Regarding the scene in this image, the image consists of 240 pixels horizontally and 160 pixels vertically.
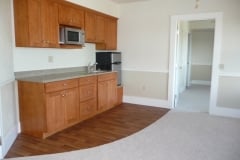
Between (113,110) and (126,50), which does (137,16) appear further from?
(113,110)

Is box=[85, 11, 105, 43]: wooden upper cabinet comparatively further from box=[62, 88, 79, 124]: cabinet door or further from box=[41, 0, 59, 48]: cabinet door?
box=[62, 88, 79, 124]: cabinet door

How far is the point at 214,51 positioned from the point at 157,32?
4.52ft

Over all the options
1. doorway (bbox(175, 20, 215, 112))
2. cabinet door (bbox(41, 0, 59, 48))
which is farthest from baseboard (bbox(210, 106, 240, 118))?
cabinet door (bbox(41, 0, 59, 48))

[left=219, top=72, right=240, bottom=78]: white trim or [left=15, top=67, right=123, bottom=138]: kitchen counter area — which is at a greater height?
[left=219, top=72, right=240, bottom=78]: white trim

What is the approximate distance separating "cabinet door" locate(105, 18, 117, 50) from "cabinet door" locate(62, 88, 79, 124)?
188 centimetres

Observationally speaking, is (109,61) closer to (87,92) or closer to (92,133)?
(87,92)

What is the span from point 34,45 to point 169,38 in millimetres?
3041

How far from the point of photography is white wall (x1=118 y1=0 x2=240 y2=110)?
171 inches

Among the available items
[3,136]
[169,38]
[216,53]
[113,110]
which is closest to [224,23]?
[216,53]

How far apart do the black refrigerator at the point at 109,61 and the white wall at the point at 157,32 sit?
289 mm

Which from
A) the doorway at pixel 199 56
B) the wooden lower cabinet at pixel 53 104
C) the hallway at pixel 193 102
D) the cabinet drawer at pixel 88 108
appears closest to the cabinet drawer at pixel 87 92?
the wooden lower cabinet at pixel 53 104

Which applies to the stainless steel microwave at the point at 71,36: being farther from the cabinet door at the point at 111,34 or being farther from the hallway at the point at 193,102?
the hallway at the point at 193,102

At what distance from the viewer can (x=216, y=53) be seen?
448cm

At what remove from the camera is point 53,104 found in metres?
3.38
